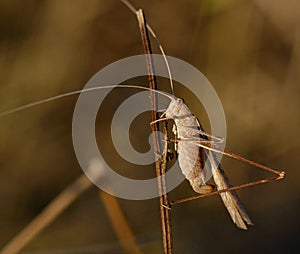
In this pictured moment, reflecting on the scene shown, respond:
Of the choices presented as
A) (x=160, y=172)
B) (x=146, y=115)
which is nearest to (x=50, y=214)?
(x=160, y=172)

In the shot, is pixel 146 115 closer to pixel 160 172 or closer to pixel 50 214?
pixel 50 214

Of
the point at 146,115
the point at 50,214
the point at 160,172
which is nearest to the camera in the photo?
the point at 160,172

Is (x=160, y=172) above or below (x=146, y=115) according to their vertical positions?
below

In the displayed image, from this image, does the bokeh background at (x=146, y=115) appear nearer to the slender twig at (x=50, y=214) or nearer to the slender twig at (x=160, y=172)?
the slender twig at (x=50, y=214)

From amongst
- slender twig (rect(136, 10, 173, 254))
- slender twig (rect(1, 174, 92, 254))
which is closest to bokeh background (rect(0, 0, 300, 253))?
slender twig (rect(1, 174, 92, 254))

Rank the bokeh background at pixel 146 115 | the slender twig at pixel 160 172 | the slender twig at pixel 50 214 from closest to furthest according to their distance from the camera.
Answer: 1. the slender twig at pixel 160 172
2. the slender twig at pixel 50 214
3. the bokeh background at pixel 146 115

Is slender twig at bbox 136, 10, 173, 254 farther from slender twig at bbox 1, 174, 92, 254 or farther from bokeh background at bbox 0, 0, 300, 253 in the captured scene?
bokeh background at bbox 0, 0, 300, 253

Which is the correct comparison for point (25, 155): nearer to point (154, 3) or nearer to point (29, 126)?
point (29, 126)

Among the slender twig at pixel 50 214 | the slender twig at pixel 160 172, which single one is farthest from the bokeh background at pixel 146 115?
the slender twig at pixel 160 172

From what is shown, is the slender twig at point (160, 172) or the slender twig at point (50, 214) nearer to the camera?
the slender twig at point (160, 172)
